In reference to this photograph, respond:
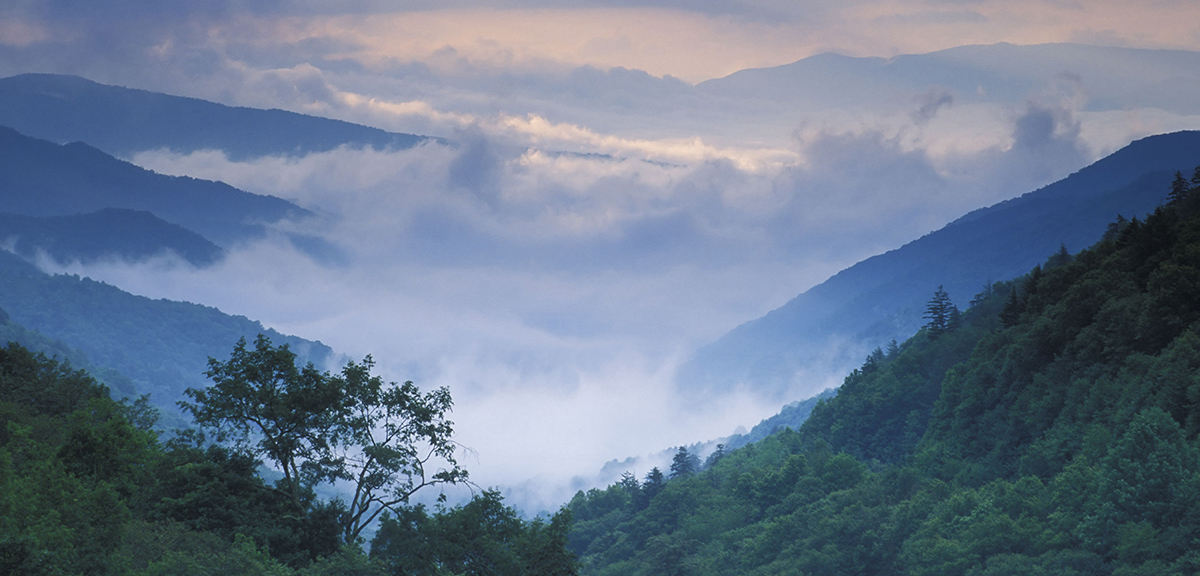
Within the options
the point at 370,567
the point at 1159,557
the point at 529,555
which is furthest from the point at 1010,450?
the point at 370,567

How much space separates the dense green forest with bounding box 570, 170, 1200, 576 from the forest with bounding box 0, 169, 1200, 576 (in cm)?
25

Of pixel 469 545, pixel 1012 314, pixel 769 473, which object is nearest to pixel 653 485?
pixel 769 473

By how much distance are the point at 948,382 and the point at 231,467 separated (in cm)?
8927

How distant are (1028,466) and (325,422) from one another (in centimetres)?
6400

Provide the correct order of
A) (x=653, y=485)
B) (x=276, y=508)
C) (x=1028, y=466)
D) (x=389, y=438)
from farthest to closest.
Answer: (x=653, y=485) → (x=1028, y=466) → (x=389, y=438) → (x=276, y=508)

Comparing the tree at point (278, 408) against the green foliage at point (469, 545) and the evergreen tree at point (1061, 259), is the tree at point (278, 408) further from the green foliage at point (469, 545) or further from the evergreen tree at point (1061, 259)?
the evergreen tree at point (1061, 259)

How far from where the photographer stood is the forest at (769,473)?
122 feet

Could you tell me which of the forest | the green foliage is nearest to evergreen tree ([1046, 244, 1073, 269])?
the forest

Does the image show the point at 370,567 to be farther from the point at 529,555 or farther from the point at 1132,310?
the point at 1132,310

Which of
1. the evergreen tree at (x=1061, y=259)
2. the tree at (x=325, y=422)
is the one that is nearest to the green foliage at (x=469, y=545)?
the tree at (x=325, y=422)

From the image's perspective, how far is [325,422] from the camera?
43.7 m

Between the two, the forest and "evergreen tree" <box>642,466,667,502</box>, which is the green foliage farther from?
"evergreen tree" <box>642,466,667,502</box>

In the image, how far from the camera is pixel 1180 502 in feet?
199

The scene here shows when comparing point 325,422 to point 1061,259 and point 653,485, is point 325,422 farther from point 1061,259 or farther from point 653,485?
point 653,485
